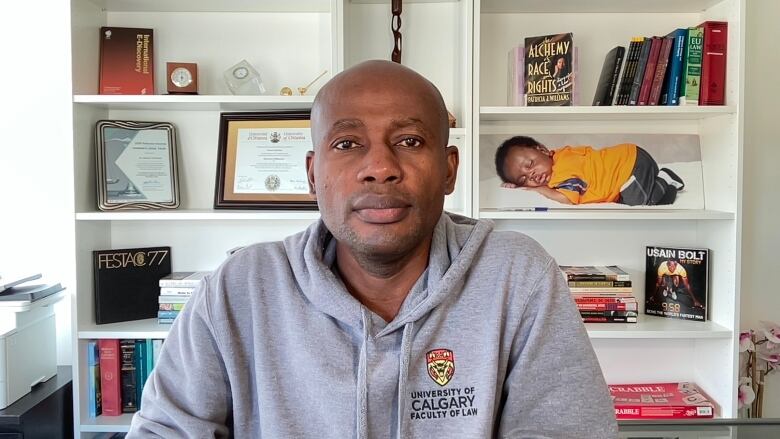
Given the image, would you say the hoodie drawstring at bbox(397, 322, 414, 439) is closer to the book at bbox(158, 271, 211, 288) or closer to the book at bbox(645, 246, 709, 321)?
the book at bbox(158, 271, 211, 288)

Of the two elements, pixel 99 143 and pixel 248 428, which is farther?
pixel 99 143

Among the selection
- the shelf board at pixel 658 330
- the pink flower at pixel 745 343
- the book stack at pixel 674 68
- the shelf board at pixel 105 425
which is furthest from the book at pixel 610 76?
the shelf board at pixel 105 425

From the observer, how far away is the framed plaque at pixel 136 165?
6.47 ft

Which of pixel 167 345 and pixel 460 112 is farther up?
pixel 460 112

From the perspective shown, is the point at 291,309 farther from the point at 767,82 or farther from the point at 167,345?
the point at 767,82

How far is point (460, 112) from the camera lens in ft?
6.70

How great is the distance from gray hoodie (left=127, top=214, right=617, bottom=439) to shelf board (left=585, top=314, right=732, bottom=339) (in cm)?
106

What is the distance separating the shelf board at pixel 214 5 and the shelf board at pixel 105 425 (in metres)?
1.35

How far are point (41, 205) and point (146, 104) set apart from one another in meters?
0.56

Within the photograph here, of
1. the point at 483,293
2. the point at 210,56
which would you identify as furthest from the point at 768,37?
the point at 210,56

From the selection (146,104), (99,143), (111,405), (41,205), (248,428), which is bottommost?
(111,405)

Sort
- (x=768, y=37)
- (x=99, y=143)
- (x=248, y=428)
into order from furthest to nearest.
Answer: (x=768, y=37), (x=99, y=143), (x=248, y=428)

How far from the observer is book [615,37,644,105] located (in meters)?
1.94

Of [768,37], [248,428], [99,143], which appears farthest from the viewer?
[768,37]
